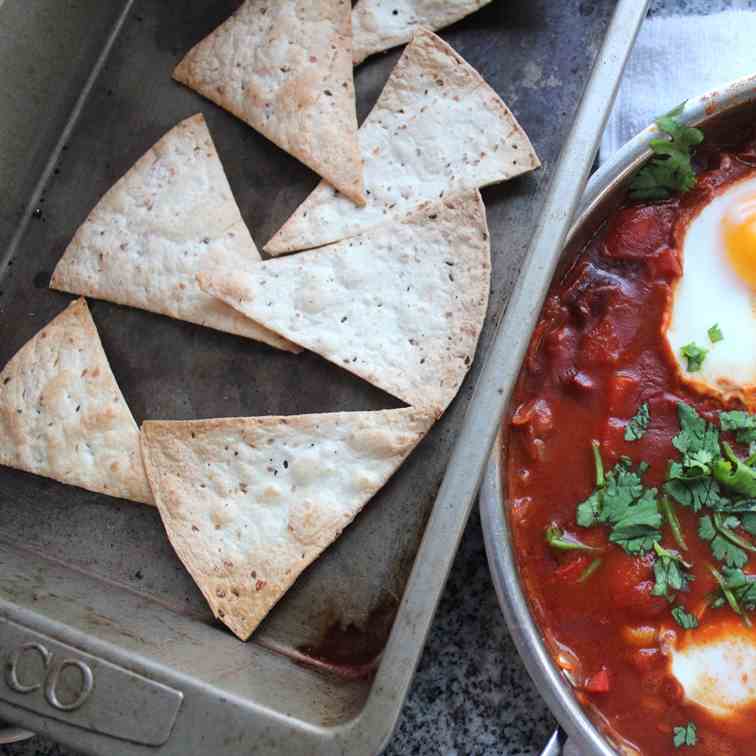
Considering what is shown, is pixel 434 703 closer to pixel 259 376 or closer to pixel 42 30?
A: pixel 259 376

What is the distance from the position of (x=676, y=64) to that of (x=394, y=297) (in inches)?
39.9

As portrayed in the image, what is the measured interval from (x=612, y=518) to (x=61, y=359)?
4.36 feet

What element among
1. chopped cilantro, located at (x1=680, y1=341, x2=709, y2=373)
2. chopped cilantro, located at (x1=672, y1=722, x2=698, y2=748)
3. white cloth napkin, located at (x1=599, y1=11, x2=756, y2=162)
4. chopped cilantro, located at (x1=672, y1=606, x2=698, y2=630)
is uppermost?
white cloth napkin, located at (x1=599, y1=11, x2=756, y2=162)

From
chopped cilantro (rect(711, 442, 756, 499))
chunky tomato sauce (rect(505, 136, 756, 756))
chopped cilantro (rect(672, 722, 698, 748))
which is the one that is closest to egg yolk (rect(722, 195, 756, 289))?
chunky tomato sauce (rect(505, 136, 756, 756))

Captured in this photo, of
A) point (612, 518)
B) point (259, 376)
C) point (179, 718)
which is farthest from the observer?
point (259, 376)

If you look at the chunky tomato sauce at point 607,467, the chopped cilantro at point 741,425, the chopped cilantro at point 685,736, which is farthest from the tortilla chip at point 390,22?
the chopped cilantro at point 685,736

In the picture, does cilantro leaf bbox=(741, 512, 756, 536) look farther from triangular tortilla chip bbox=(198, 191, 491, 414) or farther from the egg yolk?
triangular tortilla chip bbox=(198, 191, 491, 414)

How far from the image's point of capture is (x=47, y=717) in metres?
1.86

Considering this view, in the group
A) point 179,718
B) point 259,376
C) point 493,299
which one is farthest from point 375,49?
point 179,718

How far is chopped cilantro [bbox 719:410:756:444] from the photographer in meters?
2.11

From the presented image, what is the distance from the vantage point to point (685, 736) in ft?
6.86

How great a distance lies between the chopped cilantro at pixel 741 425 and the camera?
2.11 m

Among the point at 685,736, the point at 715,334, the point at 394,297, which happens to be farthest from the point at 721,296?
the point at 685,736

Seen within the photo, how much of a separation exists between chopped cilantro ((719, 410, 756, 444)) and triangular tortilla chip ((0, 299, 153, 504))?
1.32m
